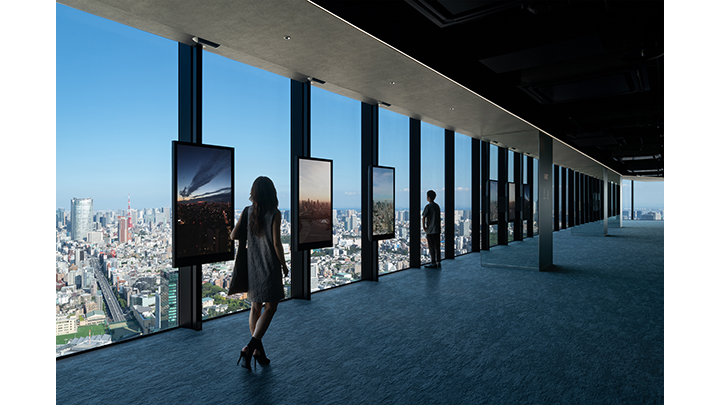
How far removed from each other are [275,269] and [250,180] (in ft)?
7.72

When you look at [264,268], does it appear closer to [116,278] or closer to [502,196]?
[116,278]

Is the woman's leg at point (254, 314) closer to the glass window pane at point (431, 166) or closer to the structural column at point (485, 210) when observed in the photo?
the glass window pane at point (431, 166)

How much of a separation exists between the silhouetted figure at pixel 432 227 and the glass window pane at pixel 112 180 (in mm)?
5994

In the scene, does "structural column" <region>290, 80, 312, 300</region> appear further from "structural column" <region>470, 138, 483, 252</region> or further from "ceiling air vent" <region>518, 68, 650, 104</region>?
"structural column" <region>470, 138, 483, 252</region>

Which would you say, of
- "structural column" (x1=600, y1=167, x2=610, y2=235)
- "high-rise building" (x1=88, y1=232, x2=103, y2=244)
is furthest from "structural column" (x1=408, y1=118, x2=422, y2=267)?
"structural column" (x1=600, y1=167, x2=610, y2=235)

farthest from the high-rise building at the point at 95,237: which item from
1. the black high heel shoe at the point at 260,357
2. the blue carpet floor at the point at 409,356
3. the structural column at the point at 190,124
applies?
the black high heel shoe at the point at 260,357

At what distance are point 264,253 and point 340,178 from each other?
12.2ft

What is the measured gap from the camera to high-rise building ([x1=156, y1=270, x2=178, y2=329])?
467 centimetres

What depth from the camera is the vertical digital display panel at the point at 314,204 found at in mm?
5879

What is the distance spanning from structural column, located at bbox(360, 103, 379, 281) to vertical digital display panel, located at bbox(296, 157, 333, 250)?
4.71 ft

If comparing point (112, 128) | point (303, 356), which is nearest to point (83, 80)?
point (112, 128)

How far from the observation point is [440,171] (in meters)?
10.2
